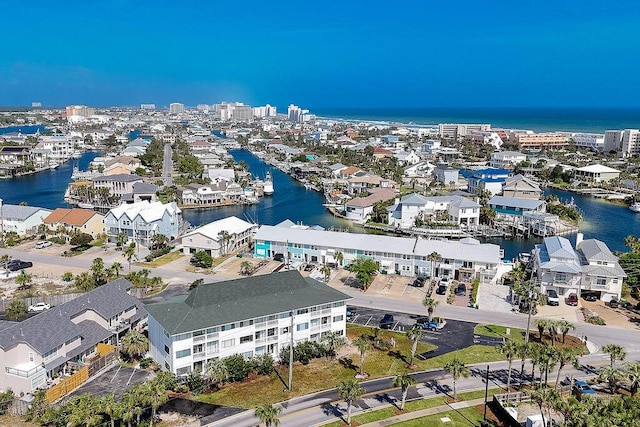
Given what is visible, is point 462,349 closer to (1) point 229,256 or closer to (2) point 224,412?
(2) point 224,412

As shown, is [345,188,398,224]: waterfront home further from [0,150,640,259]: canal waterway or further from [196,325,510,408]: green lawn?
[196,325,510,408]: green lawn

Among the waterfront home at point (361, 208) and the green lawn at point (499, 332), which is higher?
the waterfront home at point (361, 208)

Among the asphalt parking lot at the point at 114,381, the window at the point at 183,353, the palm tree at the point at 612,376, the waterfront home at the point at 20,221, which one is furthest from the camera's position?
the waterfront home at the point at 20,221

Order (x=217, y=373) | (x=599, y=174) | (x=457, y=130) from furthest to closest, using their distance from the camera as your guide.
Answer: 1. (x=457, y=130)
2. (x=599, y=174)
3. (x=217, y=373)

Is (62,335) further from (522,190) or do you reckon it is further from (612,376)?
(522,190)

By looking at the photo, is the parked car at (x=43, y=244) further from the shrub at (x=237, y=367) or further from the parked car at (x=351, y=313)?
the shrub at (x=237, y=367)

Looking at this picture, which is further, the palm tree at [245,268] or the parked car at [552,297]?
the palm tree at [245,268]

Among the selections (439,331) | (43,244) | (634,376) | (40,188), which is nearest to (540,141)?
(40,188)

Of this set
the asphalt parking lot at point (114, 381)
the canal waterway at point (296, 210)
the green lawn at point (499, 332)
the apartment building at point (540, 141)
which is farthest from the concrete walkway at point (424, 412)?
the apartment building at point (540, 141)

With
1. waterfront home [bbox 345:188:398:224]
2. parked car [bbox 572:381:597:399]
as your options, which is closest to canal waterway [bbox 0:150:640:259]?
waterfront home [bbox 345:188:398:224]
